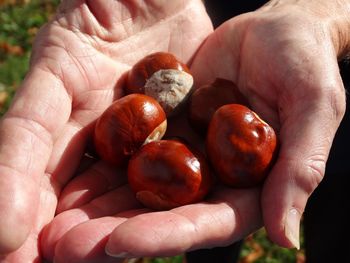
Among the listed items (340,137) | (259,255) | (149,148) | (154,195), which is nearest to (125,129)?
(149,148)

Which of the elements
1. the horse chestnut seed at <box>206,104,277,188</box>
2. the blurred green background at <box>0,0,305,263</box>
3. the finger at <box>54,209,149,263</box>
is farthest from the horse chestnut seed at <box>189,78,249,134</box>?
the blurred green background at <box>0,0,305,263</box>

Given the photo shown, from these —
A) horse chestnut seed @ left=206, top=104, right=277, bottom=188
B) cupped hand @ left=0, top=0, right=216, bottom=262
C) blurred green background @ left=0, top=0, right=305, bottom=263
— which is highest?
cupped hand @ left=0, top=0, right=216, bottom=262

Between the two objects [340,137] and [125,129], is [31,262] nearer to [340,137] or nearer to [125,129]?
[125,129]

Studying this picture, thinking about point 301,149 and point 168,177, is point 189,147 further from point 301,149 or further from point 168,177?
point 301,149

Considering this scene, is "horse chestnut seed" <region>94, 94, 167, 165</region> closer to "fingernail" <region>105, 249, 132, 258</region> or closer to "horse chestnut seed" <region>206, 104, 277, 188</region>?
"horse chestnut seed" <region>206, 104, 277, 188</region>

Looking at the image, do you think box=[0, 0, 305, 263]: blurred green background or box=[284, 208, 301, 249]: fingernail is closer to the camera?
box=[284, 208, 301, 249]: fingernail

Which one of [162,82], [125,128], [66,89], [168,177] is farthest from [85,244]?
[162,82]

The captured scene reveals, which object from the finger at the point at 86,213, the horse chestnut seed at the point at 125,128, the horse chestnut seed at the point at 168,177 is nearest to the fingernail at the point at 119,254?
the finger at the point at 86,213
